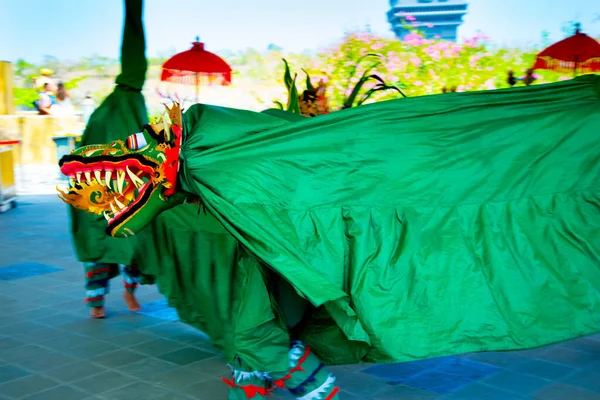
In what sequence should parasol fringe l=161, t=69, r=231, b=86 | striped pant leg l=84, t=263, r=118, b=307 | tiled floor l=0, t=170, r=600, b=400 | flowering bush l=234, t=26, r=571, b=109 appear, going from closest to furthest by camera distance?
tiled floor l=0, t=170, r=600, b=400
striped pant leg l=84, t=263, r=118, b=307
parasol fringe l=161, t=69, r=231, b=86
flowering bush l=234, t=26, r=571, b=109

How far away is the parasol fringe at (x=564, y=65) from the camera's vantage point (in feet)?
23.9

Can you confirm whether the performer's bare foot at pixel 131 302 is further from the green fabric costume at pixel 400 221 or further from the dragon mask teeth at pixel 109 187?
the dragon mask teeth at pixel 109 187

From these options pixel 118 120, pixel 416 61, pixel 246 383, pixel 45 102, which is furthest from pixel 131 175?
pixel 45 102

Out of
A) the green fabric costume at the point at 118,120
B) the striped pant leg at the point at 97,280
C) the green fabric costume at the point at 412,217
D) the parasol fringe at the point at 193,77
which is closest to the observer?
the green fabric costume at the point at 412,217

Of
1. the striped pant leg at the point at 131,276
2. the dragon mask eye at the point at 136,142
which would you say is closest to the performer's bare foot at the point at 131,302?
the striped pant leg at the point at 131,276

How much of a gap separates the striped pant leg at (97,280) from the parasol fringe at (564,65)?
5244mm

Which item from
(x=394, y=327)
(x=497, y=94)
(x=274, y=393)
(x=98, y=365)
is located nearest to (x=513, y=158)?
(x=497, y=94)

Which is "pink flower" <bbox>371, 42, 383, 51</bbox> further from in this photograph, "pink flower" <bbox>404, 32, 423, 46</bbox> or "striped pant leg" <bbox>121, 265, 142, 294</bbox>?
"striped pant leg" <bbox>121, 265, 142, 294</bbox>

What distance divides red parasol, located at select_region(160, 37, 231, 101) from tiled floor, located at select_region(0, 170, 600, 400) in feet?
11.0

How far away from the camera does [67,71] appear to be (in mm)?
13969

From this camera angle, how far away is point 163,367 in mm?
3240

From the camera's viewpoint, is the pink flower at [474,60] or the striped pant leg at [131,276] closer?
the striped pant leg at [131,276]

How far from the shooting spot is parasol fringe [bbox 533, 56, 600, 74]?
23.9 feet

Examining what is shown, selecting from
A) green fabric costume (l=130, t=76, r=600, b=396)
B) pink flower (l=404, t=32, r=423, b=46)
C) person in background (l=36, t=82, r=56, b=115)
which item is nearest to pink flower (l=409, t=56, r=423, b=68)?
pink flower (l=404, t=32, r=423, b=46)
